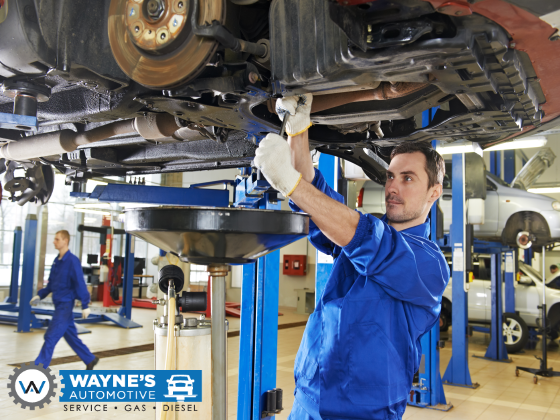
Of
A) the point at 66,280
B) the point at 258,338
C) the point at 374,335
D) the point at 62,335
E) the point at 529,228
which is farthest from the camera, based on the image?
the point at 529,228

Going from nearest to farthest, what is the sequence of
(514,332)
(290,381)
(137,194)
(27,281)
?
(137,194) → (290,381) → (514,332) → (27,281)

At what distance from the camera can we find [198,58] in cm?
148

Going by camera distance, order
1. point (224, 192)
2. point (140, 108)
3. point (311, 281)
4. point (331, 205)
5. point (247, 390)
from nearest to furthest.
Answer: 1. point (331, 205)
2. point (140, 108)
3. point (247, 390)
4. point (224, 192)
5. point (311, 281)

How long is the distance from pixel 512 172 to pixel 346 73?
33.8 ft

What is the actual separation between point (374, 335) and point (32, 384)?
2915mm

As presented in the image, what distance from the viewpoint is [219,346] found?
1220 millimetres

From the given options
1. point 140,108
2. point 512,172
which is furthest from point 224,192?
point 512,172

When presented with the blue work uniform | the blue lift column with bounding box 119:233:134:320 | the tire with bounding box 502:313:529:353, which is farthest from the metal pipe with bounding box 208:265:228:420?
the blue lift column with bounding box 119:233:134:320

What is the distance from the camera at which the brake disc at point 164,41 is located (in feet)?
4.79

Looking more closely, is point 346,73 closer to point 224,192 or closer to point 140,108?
point 140,108

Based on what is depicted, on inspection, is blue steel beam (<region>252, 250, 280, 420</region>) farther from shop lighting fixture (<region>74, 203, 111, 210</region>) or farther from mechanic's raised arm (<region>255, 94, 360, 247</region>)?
shop lighting fixture (<region>74, 203, 111, 210</region>)

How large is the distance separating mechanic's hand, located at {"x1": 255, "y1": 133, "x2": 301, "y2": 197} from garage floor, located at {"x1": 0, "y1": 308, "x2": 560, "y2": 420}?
3.53 metres

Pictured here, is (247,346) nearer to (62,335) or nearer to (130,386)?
(130,386)

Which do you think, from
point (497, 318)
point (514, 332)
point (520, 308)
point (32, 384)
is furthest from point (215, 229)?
point (520, 308)
